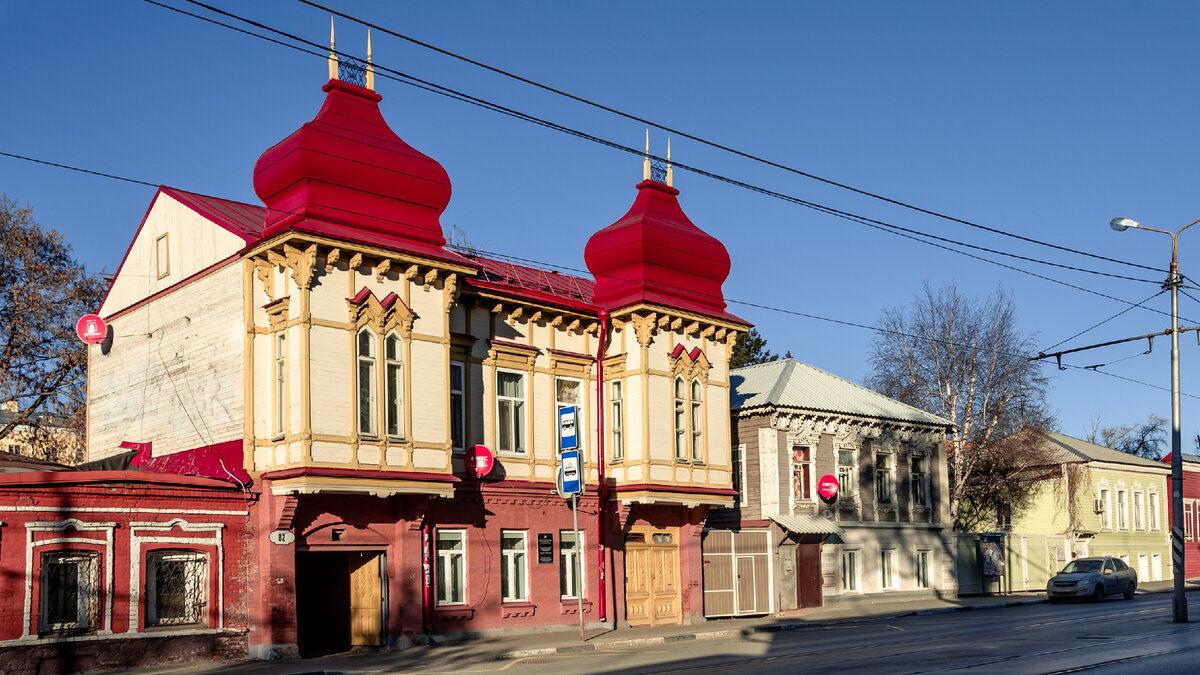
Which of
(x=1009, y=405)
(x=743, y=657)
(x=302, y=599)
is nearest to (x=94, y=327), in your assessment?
(x=302, y=599)

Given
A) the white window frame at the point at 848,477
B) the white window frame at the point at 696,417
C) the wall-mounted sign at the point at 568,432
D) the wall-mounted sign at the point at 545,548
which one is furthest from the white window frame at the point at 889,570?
the wall-mounted sign at the point at 568,432

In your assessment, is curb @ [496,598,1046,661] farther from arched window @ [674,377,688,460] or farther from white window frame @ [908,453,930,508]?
white window frame @ [908,453,930,508]

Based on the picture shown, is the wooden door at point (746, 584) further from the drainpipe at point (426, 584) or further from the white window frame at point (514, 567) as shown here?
the drainpipe at point (426, 584)

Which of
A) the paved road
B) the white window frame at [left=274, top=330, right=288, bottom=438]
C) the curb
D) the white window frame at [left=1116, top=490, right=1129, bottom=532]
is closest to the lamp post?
the paved road

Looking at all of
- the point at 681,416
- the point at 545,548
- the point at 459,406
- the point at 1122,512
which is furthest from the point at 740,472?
the point at 1122,512

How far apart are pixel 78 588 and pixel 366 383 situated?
20.7 feet

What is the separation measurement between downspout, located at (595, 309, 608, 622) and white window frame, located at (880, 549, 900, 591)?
1440cm

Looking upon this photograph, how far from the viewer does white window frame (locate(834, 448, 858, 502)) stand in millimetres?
38812

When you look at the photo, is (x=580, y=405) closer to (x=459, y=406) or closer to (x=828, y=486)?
(x=459, y=406)

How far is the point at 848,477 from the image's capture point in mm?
39125

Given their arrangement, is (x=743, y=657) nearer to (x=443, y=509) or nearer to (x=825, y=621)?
(x=443, y=509)

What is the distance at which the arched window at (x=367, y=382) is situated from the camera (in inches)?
915

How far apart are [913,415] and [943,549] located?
5.03 meters

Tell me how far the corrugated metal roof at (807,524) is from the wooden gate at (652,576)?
586cm
